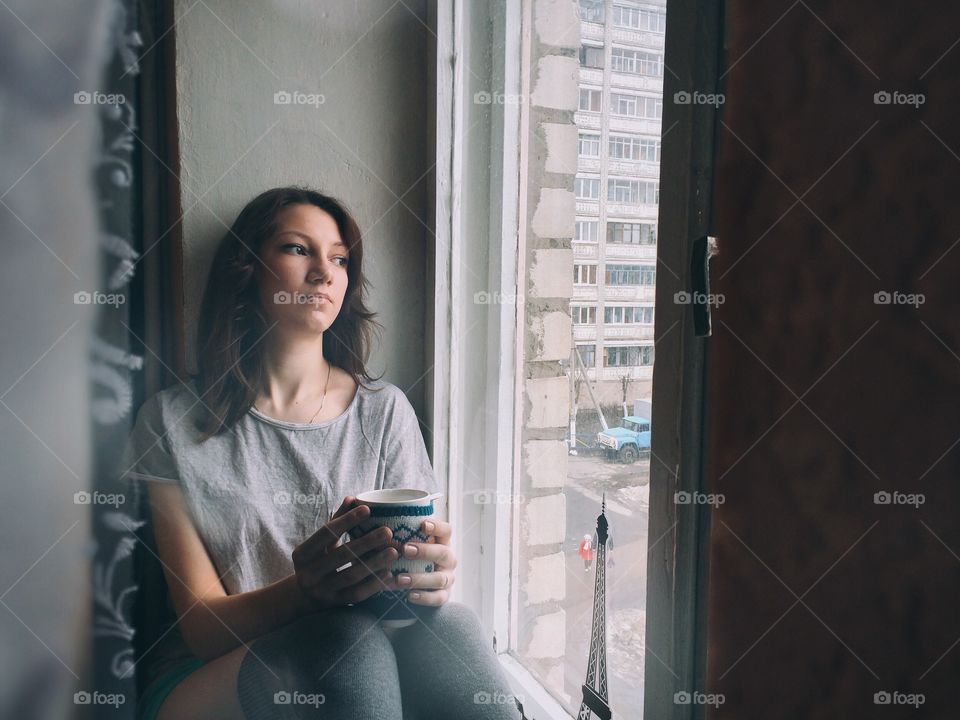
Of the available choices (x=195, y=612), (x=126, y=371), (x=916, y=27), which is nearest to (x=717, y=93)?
(x=916, y=27)

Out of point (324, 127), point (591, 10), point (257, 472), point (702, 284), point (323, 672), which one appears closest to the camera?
point (702, 284)

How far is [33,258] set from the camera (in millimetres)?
935

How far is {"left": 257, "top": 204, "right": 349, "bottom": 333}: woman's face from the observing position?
0.99 metres

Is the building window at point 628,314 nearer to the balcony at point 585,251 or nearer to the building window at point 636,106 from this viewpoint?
the balcony at point 585,251

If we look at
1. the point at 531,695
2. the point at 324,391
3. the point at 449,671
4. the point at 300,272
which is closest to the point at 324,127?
the point at 300,272

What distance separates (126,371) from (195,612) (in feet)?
1.37

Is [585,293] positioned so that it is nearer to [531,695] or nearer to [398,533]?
[398,533]

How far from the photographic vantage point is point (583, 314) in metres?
0.90

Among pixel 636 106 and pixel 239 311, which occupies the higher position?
pixel 636 106

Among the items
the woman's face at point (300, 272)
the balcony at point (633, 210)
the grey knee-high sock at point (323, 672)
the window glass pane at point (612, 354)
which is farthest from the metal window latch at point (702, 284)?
the woman's face at point (300, 272)

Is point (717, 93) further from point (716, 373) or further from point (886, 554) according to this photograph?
point (886, 554)

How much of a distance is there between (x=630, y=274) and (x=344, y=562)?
0.49 metres

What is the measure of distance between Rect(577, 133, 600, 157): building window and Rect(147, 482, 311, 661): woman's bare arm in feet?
2.23

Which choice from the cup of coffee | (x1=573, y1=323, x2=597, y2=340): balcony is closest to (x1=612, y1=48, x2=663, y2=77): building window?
(x1=573, y1=323, x2=597, y2=340): balcony
